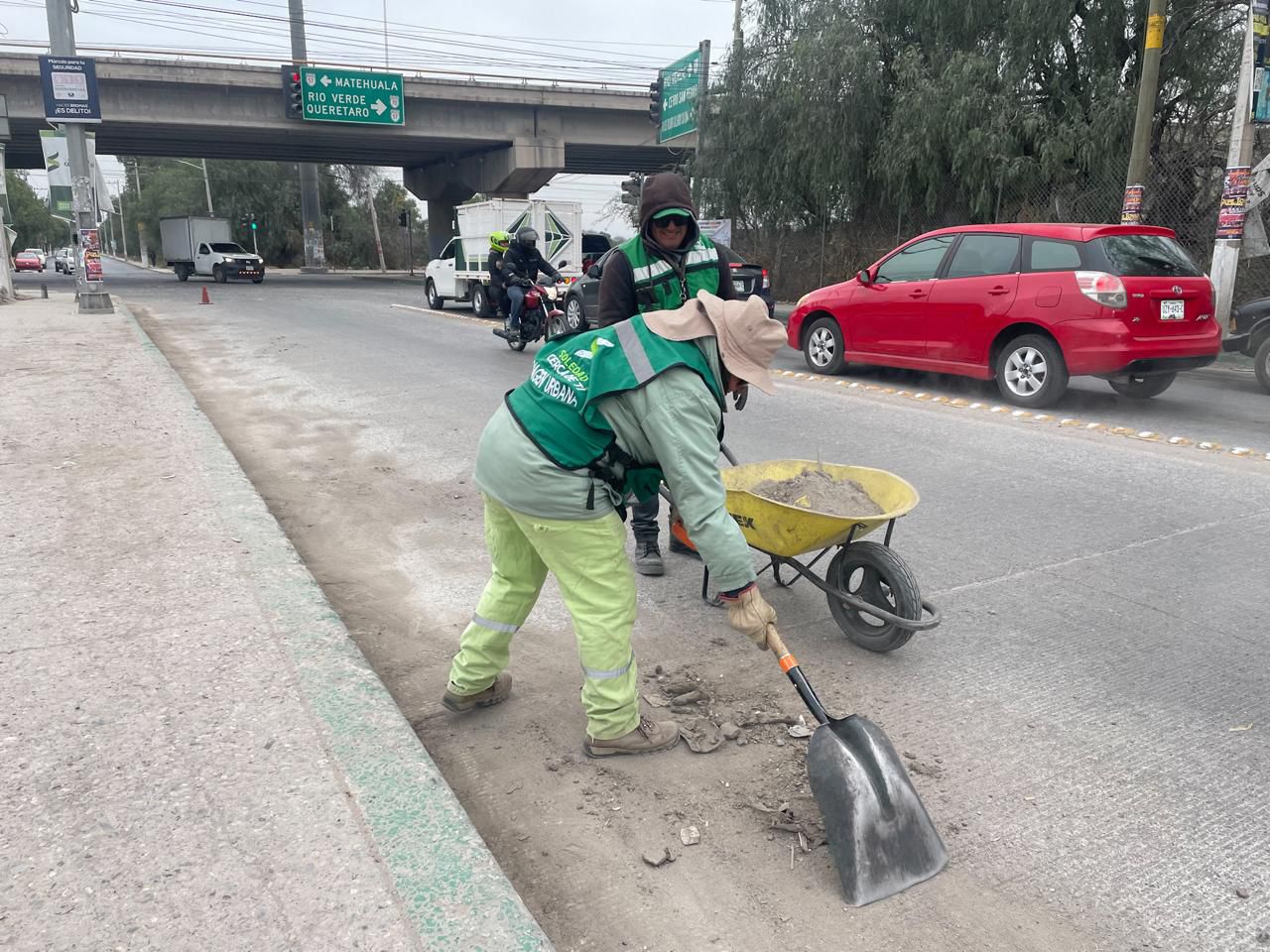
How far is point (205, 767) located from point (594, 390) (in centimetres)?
154

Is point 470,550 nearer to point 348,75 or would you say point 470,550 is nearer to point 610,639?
point 610,639

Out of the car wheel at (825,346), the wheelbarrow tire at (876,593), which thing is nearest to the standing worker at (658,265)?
the wheelbarrow tire at (876,593)

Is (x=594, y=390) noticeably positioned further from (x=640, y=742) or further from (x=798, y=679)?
(x=640, y=742)

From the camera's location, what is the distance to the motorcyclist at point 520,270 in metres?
13.5

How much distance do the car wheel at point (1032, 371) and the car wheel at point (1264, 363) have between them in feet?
9.35

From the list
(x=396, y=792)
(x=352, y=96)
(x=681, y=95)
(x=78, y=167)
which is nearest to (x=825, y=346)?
(x=396, y=792)

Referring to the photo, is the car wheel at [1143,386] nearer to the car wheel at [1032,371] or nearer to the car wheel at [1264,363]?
the car wheel at [1032,371]

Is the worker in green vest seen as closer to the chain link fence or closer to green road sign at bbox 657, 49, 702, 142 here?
the chain link fence

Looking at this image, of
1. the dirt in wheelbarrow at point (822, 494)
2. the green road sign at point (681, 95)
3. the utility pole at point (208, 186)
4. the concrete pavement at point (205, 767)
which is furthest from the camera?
the utility pole at point (208, 186)

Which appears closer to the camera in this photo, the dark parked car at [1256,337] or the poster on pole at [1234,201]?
the dark parked car at [1256,337]

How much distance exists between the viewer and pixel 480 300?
21.1 m

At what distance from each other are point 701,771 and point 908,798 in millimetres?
720

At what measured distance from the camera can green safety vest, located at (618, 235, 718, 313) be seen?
465cm

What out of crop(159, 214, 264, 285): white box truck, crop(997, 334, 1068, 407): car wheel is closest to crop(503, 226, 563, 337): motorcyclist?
crop(997, 334, 1068, 407): car wheel
